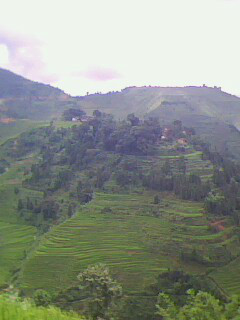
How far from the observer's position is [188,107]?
103875 millimetres

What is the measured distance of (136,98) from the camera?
120688 millimetres

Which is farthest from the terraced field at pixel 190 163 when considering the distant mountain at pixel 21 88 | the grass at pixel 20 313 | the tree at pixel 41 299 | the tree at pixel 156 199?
the distant mountain at pixel 21 88

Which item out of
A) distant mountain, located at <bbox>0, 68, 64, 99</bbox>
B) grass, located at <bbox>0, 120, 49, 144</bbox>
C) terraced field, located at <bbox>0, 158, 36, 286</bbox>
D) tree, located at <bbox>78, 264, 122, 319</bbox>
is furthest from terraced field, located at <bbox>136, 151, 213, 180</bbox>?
distant mountain, located at <bbox>0, 68, 64, 99</bbox>

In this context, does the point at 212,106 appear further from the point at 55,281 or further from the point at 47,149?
the point at 55,281

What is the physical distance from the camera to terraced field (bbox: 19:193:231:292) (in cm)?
2748

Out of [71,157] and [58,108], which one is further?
[58,108]

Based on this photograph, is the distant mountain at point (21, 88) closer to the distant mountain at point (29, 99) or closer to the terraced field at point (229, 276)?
the distant mountain at point (29, 99)

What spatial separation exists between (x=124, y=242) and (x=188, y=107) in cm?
7736

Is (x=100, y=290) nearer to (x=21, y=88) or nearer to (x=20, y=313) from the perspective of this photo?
(x=20, y=313)

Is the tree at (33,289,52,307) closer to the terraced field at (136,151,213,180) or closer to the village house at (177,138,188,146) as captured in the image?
the terraced field at (136,151,213,180)

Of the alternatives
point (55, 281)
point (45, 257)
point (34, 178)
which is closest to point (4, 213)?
point (34, 178)

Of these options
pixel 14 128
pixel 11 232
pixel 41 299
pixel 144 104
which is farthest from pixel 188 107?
pixel 41 299

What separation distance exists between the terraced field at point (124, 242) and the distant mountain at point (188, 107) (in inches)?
1571

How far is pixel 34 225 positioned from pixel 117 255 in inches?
538
